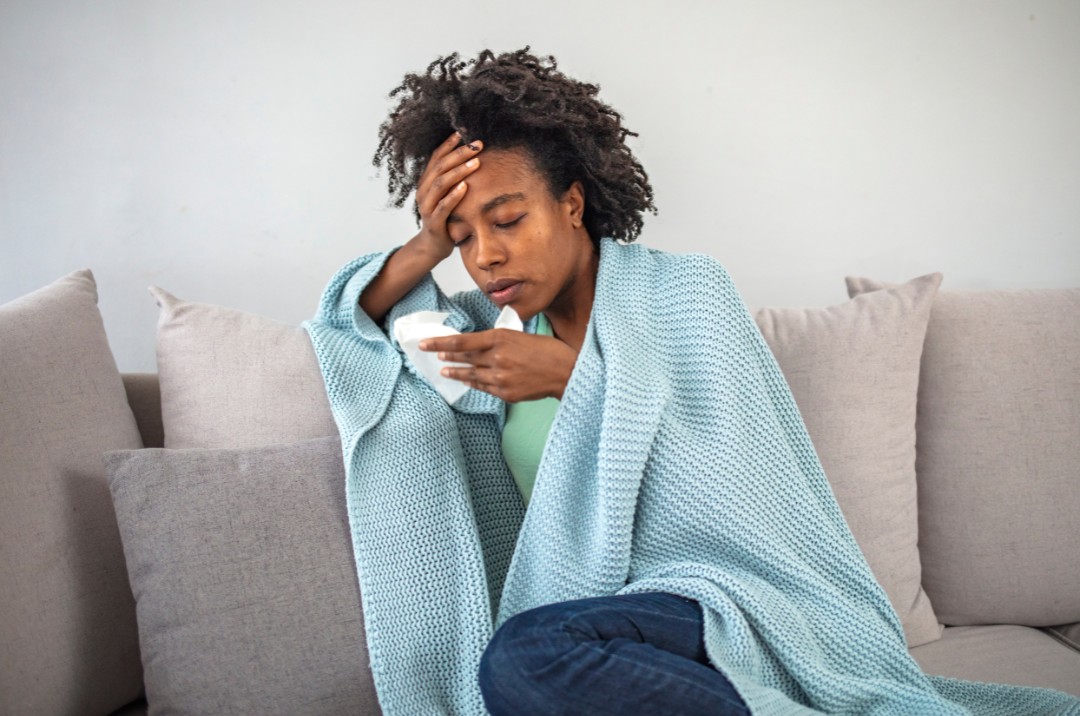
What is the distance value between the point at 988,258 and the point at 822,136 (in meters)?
0.44

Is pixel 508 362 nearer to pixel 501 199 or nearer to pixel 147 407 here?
pixel 501 199

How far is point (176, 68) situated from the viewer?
1848 millimetres

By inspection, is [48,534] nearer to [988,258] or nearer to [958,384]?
[958,384]

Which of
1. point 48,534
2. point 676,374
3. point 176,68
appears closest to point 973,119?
point 676,374

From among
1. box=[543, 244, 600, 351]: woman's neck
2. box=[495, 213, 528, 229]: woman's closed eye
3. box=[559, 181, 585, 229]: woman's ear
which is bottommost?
box=[543, 244, 600, 351]: woman's neck

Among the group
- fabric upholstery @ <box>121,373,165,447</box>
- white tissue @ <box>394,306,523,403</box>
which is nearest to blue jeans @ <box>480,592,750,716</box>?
white tissue @ <box>394,306,523,403</box>

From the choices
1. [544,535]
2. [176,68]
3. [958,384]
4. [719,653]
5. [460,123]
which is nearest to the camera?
[719,653]

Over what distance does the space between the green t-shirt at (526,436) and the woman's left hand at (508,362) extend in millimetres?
116

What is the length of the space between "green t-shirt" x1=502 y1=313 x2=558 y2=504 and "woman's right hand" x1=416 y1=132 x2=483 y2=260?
30 cm

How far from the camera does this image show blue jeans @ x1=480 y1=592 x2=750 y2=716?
1032mm

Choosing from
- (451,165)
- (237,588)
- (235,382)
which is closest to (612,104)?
(451,165)

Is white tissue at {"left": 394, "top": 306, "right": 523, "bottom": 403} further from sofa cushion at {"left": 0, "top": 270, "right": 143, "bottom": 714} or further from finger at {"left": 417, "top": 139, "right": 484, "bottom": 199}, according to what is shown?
sofa cushion at {"left": 0, "top": 270, "right": 143, "bottom": 714}

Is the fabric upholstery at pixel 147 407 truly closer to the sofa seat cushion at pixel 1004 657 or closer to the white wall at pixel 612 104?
the white wall at pixel 612 104

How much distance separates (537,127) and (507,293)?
0.24 meters
